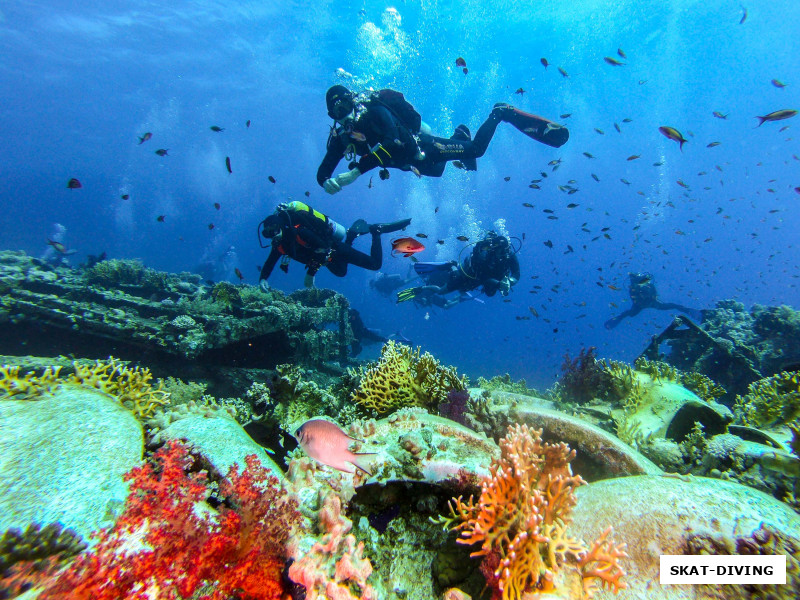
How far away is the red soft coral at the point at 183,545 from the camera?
1.71 m

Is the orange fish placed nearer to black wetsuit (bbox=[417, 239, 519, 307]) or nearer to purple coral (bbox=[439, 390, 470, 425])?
purple coral (bbox=[439, 390, 470, 425])

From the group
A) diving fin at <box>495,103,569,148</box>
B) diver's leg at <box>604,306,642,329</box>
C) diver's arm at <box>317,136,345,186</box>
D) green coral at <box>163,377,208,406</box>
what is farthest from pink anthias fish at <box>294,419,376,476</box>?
diver's leg at <box>604,306,642,329</box>

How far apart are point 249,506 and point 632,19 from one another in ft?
176

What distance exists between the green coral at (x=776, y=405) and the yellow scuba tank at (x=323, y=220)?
9.43 meters

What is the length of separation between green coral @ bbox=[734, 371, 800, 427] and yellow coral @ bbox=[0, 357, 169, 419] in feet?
29.2

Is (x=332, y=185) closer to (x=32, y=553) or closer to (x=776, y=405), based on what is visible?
(x=32, y=553)

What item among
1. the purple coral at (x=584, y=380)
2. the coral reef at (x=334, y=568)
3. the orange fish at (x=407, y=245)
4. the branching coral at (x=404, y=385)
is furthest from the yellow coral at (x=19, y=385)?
the purple coral at (x=584, y=380)

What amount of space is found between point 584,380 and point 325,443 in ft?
22.0

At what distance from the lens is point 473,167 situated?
456 inches

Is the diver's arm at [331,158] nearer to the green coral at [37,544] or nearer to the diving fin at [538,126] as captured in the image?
the diving fin at [538,126]

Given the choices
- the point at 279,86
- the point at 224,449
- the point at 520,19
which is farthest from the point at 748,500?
the point at 279,86

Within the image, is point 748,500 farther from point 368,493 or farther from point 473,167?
point 473,167

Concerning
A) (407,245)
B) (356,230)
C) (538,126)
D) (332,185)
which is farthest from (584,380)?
(538,126)

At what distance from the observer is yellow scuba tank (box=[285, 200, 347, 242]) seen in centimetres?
821
